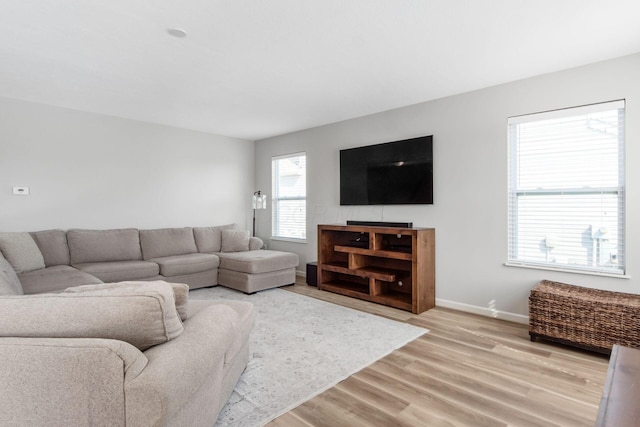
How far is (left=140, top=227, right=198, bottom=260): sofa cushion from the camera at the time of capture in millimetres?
4801

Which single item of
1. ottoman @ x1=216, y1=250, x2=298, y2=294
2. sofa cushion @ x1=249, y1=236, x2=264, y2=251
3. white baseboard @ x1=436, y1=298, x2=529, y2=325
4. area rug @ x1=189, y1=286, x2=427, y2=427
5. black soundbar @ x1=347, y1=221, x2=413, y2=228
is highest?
black soundbar @ x1=347, y1=221, x2=413, y2=228

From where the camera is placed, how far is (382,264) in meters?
4.58

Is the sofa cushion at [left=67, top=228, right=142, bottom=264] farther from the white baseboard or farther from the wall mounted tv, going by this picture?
the white baseboard

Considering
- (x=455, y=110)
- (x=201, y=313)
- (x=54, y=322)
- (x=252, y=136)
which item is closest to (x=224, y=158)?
(x=252, y=136)

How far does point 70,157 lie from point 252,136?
2.80 meters

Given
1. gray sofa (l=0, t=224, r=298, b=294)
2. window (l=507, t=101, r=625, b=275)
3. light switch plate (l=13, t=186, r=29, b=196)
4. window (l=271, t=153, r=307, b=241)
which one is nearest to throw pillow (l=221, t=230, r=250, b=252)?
gray sofa (l=0, t=224, r=298, b=294)

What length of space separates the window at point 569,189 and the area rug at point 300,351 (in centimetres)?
151

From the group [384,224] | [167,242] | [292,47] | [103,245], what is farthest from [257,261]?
[292,47]

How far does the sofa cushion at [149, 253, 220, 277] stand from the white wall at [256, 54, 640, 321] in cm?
244

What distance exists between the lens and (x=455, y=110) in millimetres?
3873

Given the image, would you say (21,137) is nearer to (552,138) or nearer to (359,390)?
(359,390)

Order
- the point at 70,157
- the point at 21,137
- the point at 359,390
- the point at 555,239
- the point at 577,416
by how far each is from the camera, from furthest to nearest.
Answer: the point at 70,157 → the point at 21,137 → the point at 555,239 → the point at 359,390 → the point at 577,416

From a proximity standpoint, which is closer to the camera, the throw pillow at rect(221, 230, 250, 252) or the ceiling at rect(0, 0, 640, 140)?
the ceiling at rect(0, 0, 640, 140)

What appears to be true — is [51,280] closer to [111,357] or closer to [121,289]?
[121,289]
